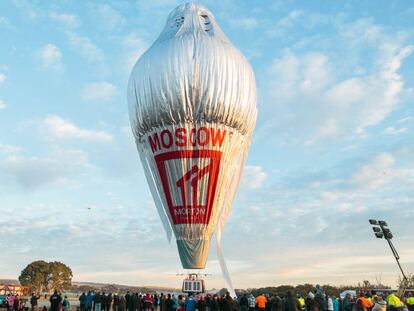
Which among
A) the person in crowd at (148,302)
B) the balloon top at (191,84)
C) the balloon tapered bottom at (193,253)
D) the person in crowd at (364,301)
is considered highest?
the balloon top at (191,84)

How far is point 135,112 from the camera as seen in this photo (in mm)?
30156

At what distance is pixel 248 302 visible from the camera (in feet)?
78.2

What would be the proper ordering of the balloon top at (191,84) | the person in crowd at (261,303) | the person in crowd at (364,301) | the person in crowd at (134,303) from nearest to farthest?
the person in crowd at (364,301) < the person in crowd at (261,303) < the person in crowd at (134,303) < the balloon top at (191,84)

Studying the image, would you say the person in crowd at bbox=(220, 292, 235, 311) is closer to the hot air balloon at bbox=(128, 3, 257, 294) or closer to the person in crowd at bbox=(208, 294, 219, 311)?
the person in crowd at bbox=(208, 294, 219, 311)

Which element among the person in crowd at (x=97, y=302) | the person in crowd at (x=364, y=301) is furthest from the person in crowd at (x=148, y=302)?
the person in crowd at (x=364, y=301)

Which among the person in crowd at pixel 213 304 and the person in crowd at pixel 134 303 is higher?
the person in crowd at pixel 134 303

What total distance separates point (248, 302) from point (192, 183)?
7.64 metres

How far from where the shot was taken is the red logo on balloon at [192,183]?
28312 mm

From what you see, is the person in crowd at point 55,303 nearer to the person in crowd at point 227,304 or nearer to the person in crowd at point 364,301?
the person in crowd at point 227,304

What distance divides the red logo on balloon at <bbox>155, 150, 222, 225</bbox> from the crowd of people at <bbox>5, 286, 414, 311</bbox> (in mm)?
4704

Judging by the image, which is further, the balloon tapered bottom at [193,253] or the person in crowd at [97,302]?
the balloon tapered bottom at [193,253]

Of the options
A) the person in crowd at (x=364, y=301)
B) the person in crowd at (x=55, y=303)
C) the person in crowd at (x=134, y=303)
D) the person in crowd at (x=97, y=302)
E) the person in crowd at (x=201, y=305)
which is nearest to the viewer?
the person in crowd at (x=364, y=301)

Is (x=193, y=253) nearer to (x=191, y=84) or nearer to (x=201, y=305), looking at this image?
(x=201, y=305)

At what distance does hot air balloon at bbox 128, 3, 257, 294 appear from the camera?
28062 mm
